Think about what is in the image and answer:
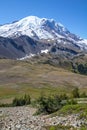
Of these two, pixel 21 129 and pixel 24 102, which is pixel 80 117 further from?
pixel 24 102

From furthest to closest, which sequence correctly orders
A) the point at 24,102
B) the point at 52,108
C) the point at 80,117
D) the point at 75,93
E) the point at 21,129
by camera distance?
the point at 75,93 < the point at 24,102 < the point at 52,108 < the point at 80,117 < the point at 21,129

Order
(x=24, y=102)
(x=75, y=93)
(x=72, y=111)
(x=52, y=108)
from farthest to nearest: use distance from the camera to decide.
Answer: (x=75, y=93) < (x=24, y=102) < (x=52, y=108) < (x=72, y=111)

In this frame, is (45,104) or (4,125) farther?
(45,104)

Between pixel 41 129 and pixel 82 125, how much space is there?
4.91 metres

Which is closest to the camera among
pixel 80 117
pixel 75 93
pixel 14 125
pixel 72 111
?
pixel 14 125

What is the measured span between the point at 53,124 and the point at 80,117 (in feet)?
12.2

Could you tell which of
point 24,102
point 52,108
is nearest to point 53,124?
point 52,108

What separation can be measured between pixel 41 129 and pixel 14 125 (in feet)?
13.1

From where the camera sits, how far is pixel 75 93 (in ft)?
421

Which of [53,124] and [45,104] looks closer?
[53,124]

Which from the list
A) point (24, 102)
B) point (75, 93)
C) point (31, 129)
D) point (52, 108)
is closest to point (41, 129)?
point (31, 129)

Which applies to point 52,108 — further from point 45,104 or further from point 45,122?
point 45,122

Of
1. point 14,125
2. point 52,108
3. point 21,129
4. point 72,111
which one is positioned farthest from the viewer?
point 52,108

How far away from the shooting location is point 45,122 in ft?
159
